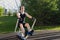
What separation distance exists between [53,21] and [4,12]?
51.2 feet

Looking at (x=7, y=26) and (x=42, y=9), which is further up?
(x=42, y=9)

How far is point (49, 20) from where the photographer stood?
70.5ft

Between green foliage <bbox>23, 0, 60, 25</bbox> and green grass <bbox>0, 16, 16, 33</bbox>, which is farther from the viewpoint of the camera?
green foliage <bbox>23, 0, 60, 25</bbox>

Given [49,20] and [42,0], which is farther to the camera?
[49,20]

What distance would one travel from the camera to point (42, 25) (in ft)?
68.5

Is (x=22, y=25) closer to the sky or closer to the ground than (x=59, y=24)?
closer to the sky

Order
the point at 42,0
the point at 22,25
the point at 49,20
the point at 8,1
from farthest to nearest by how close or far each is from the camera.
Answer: the point at 8,1, the point at 49,20, the point at 42,0, the point at 22,25

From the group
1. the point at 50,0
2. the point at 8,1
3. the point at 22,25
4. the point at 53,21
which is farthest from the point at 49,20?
the point at 8,1

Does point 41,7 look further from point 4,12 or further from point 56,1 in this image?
point 4,12

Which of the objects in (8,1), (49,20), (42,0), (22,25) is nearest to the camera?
(22,25)

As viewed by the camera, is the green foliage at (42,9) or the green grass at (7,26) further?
the green foliage at (42,9)

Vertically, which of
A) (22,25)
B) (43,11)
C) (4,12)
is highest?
(22,25)

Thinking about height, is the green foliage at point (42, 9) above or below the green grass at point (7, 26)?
→ above

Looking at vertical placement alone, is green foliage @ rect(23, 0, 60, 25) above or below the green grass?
above
